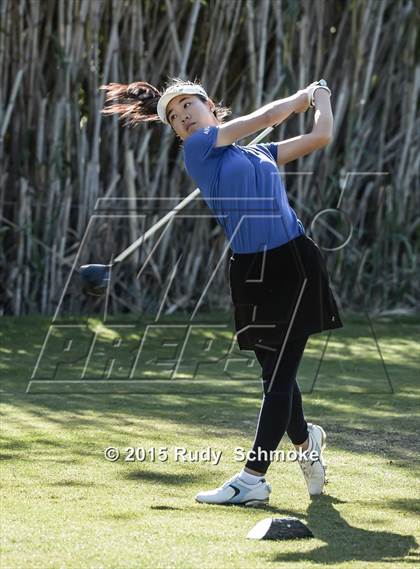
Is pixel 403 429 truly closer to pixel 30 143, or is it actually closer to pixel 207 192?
pixel 207 192

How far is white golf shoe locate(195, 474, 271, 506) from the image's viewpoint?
3.49 metres

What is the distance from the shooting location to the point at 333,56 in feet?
28.6

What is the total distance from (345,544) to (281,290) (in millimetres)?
834

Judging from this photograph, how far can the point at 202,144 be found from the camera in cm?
358

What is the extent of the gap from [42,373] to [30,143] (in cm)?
244

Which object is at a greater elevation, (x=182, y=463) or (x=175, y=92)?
(x=175, y=92)

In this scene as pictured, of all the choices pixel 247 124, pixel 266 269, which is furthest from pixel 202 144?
pixel 266 269

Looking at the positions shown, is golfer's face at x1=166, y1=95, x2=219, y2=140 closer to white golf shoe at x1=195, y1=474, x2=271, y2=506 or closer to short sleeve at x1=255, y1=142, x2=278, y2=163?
short sleeve at x1=255, y1=142, x2=278, y2=163

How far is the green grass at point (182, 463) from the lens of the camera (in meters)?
2.96

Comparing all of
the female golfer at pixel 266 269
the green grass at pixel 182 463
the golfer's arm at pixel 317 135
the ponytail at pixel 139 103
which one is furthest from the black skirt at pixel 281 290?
the ponytail at pixel 139 103

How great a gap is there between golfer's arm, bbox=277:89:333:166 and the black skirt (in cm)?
27

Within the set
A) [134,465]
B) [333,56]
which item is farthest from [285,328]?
[333,56]

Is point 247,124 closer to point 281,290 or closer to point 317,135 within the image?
point 317,135

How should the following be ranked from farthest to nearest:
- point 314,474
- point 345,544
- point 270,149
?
point 270,149 < point 314,474 < point 345,544
